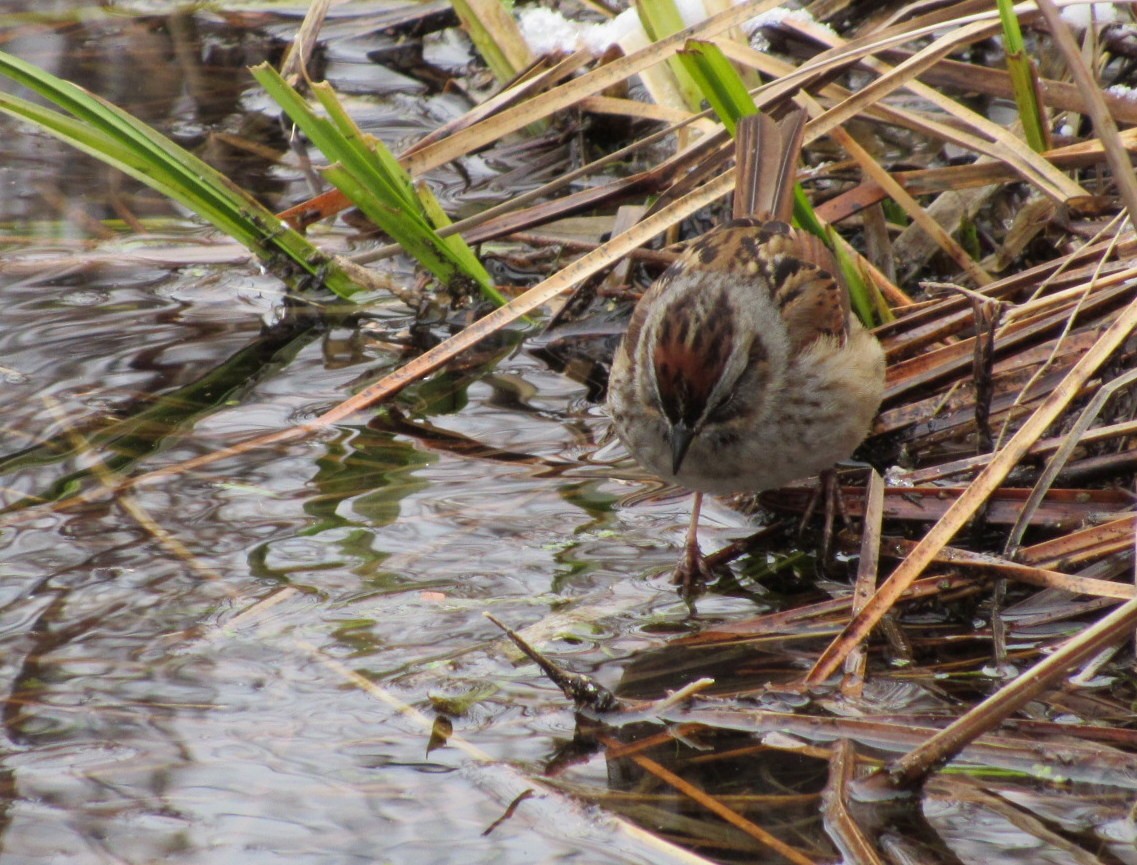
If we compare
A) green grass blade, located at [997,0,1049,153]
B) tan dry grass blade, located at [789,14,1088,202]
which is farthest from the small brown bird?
green grass blade, located at [997,0,1049,153]

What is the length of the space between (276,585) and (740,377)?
1.59 metres

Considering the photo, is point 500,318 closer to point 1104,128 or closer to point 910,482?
point 910,482

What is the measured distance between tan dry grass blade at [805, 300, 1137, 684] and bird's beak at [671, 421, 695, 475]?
0.75 meters

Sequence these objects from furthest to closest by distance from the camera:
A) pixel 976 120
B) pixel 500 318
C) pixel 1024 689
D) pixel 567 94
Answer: pixel 567 94 < pixel 976 120 < pixel 500 318 < pixel 1024 689

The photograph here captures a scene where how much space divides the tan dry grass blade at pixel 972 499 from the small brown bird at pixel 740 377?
612 millimetres

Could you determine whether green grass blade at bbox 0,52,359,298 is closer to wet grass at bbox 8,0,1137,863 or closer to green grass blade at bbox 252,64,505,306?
wet grass at bbox 8,0,1137,863

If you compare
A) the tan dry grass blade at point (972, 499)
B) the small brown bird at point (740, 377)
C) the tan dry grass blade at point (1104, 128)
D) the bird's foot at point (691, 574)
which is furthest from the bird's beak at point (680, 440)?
the tan dry grass blade at point (1104, 128)

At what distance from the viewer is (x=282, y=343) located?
231 inches

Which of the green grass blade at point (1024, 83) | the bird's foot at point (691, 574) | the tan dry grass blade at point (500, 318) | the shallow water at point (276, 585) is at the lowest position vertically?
the bird's foot at point (691, 574)

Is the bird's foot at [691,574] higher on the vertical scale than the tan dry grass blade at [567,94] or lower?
lower

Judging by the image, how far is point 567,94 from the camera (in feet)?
19.6

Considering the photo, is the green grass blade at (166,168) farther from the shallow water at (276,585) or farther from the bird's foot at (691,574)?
the bird's foot at (691,574)

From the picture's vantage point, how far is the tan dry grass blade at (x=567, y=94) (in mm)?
5555

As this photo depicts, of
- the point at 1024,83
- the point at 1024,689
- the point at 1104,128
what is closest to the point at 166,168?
the point at 1024,83
